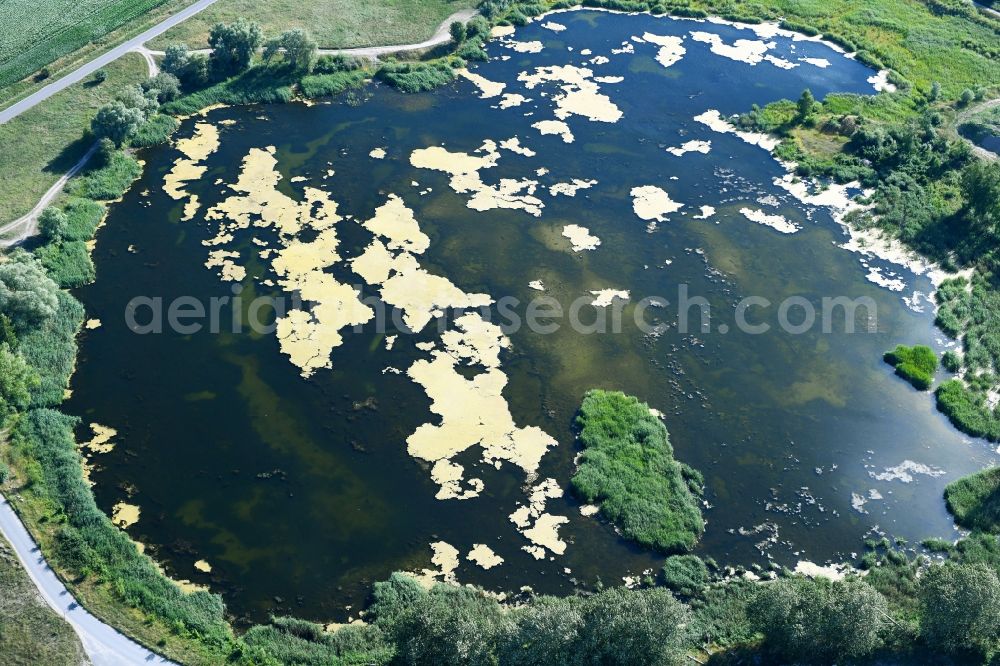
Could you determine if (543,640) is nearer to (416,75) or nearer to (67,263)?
(67,263)

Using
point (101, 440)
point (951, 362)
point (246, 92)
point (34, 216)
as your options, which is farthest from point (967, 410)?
point (34, 216)

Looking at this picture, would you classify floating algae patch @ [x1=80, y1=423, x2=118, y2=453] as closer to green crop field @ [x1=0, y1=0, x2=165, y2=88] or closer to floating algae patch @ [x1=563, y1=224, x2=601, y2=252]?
floating algae patch @ [x1=563, y1=224, x2=601, y2=252]

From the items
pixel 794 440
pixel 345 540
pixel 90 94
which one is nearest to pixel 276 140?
pixel 90 94

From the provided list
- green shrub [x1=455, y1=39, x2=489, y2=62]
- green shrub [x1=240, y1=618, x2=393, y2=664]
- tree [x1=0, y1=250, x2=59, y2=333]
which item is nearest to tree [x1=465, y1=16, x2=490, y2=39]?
green shrub [x1=455, y1=39, x2=489, y2=62]

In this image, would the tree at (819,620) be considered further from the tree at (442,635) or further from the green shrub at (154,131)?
the green shrub at (154,131)

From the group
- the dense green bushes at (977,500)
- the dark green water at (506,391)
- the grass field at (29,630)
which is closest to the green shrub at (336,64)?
the dark green water at (506,391)
